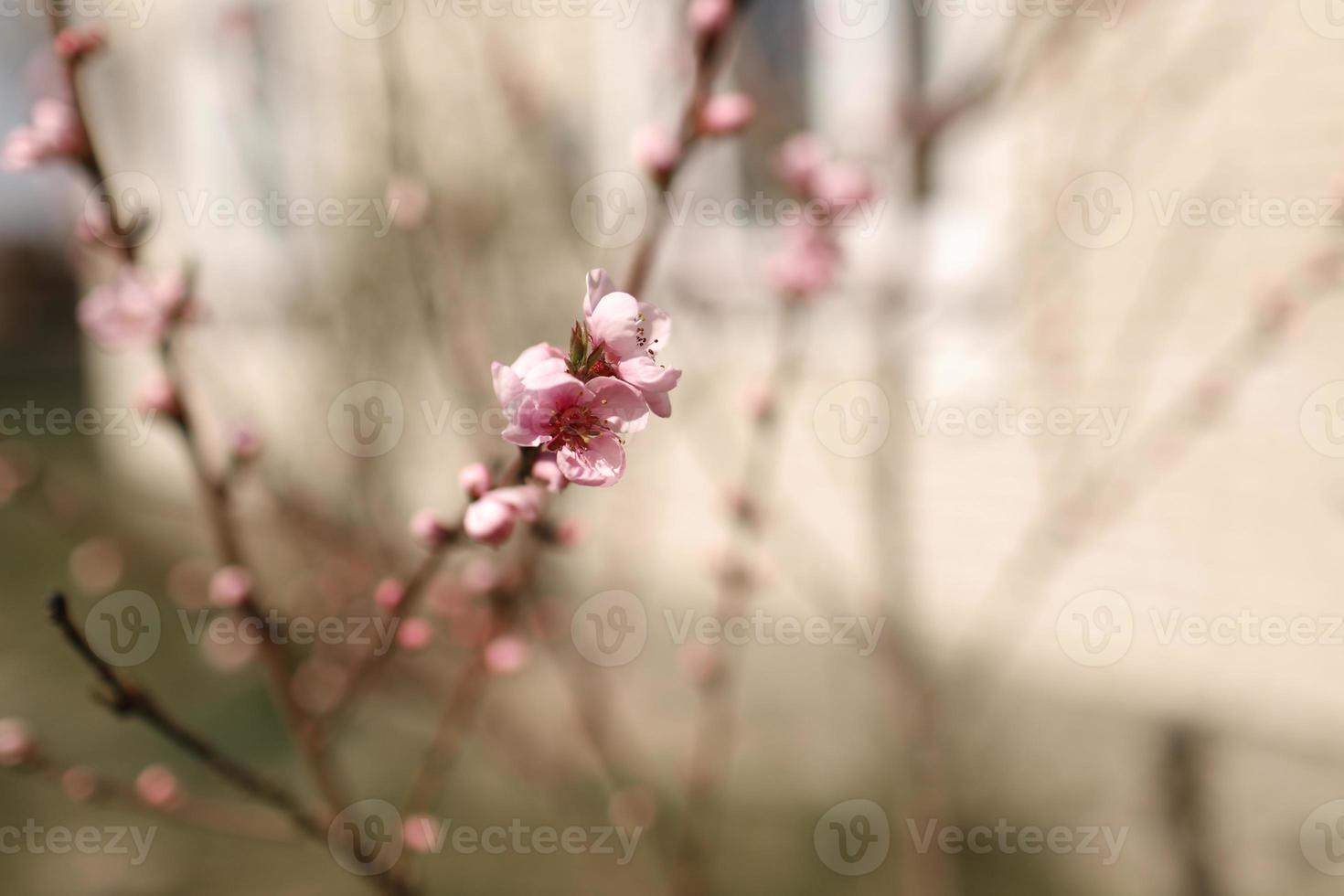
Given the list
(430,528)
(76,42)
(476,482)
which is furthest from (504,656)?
(76,42)

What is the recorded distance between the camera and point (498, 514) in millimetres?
812

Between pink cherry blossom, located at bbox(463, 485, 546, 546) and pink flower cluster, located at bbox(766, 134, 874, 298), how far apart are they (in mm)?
951

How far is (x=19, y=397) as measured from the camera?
1265 cm

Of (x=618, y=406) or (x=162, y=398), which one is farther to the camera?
(x=162, y=398)

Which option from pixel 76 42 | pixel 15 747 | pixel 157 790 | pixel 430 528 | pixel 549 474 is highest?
pixel 76 42

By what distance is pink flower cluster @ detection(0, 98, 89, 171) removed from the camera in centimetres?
103

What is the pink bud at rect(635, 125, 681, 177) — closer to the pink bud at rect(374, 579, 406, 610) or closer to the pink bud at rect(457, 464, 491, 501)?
the pink bud at rect(457, 464, 491, 501)

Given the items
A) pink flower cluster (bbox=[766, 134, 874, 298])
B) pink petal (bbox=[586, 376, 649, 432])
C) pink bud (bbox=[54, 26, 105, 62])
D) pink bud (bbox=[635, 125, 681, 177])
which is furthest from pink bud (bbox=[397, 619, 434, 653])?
pink flower cluster (bbox=[766, 134, 874, 298])

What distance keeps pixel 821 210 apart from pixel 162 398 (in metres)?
1.12

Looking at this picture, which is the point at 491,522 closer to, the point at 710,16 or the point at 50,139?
the point at 710,16

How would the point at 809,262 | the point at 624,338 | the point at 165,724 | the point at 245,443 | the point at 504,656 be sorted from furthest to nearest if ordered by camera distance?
the point at 809,262 < the point at 504,656 < the point at 245,443 < the point at 165,724 < the point at 624,338

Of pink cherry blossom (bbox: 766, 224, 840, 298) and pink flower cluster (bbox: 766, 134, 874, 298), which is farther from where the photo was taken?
pink cherry blossom (bbox: 766, 224, 840, 298)

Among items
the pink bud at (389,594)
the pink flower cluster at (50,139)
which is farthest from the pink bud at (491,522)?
the pink flower cluster at (50,139)

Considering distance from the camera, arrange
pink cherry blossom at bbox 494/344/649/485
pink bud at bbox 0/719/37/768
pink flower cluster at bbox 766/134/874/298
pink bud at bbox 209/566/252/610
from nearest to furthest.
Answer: pink cherry blossom at bbox 494/344/649/485, pink bud at bbox 209/566/252/610, pink bud at bbox 0/719/37/768, pink flower cluster at bbox 766/134/874/298
